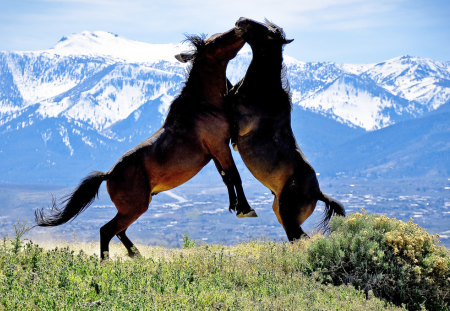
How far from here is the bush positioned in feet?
26.7

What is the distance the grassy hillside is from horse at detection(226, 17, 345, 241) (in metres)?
0.69

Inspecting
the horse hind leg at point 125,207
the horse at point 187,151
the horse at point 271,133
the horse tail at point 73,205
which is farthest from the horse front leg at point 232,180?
the horse tail at point 73,205

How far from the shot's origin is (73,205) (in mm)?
9891

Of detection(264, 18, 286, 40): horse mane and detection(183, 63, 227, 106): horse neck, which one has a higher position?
detection(264, 18, 286, 40): horse mane

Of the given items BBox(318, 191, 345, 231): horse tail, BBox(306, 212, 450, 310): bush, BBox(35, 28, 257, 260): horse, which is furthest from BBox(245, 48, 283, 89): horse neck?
BBox(306, 212, 450, 310): bush

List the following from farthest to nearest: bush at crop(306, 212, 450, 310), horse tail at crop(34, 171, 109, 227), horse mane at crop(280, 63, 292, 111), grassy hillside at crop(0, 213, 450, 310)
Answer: horse mane at crop(280, 63, 292, 111)
horse tail at crop(34, 171, 109, 227)
bush at crop(306, 212, 450, 310)
grassy hillside at crop(0, 213, 450, 310)

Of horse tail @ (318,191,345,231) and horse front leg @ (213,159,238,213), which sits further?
horse tail @ (318,191,345,231)

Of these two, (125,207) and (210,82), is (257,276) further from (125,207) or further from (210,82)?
(210,82)

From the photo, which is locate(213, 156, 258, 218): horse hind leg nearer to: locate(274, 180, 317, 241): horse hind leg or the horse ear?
locate(274, 180, 317, 241): horse hind leg

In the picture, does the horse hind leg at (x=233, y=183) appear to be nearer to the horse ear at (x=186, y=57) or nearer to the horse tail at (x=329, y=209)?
the horse tail at (x=329, y=209)

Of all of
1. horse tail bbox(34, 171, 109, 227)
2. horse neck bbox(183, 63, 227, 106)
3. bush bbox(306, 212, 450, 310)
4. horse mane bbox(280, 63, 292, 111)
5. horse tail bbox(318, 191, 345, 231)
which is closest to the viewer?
bush bbox(306, 212, 450, 310)

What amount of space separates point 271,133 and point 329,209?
1991 millimetres

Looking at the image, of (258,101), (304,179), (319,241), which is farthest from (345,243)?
(258,101)

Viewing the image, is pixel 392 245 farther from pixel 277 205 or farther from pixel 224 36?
pixel 224 36
